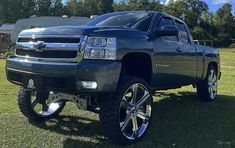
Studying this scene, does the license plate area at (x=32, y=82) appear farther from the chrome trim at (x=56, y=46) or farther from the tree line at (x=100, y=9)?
the tree line at (x=100, y=9)

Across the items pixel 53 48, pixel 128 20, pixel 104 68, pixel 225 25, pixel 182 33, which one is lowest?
pixel 225 25

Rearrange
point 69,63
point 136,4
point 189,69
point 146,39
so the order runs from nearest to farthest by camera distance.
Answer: point 69,63, point 146,39, point 189,69, point 136,4

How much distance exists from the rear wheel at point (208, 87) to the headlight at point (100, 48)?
463 centimetres

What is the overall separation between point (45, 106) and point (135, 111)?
6.15 ft

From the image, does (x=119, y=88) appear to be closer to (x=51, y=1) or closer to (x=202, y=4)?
(x=51, y=1)

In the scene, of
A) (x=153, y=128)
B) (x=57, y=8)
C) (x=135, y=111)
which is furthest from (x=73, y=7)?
(x=135, y=111)

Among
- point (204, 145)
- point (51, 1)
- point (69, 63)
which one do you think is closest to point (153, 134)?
point (204, 145)

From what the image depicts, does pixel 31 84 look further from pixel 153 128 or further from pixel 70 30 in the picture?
pixel 153 128

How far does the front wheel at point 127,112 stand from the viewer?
18.2ft

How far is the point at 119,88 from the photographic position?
568 centimetres

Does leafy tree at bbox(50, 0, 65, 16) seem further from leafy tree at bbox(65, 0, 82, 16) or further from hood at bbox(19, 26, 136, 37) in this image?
hood at bbox(19, 26, 136, 37)

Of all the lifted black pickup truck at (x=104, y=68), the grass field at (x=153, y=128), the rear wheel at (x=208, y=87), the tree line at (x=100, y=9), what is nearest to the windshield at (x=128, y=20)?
the lifted black pickup truck at (x=104, y=68)

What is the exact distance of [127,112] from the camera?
5.96 m

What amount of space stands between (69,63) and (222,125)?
3.11 m
